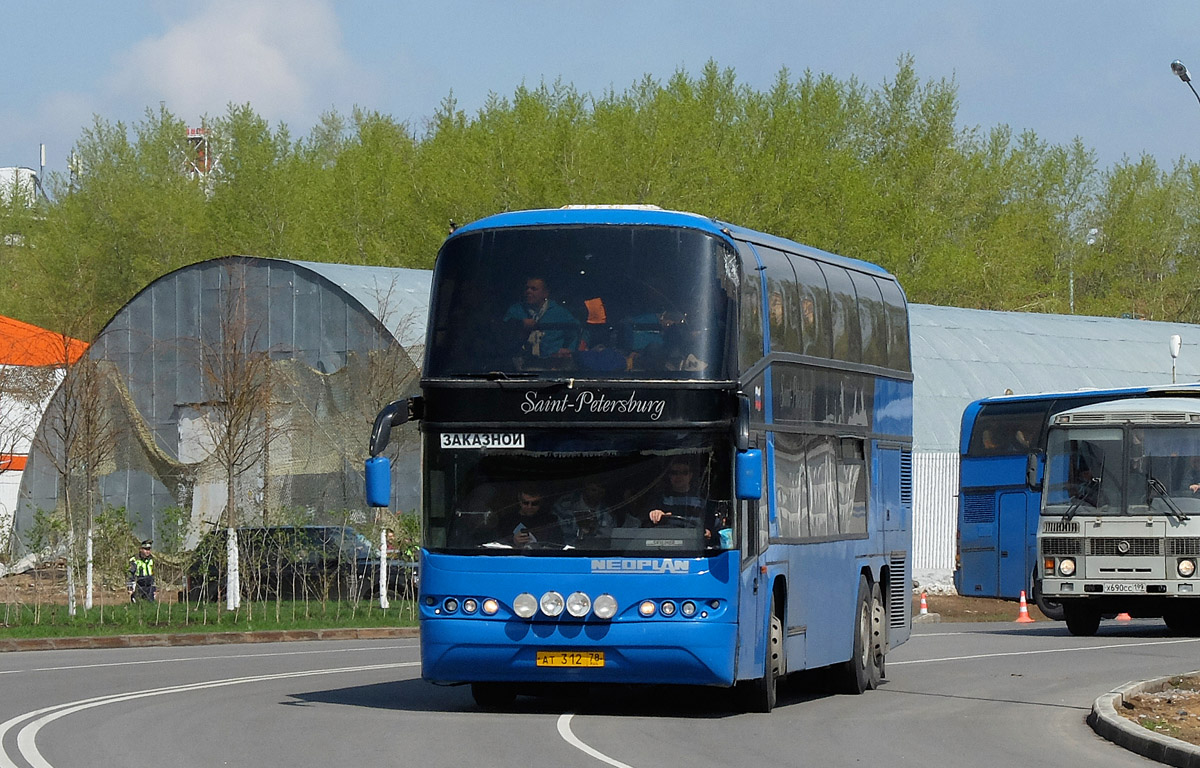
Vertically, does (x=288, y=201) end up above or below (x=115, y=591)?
above

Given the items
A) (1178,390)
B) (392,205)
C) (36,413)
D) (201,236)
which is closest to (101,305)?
(201,236)

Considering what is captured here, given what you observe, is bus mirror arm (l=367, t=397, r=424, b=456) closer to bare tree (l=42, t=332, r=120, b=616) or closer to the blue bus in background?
bare tree (l=42, t=332, r=120, b=616)

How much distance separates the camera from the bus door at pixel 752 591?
48.5ft

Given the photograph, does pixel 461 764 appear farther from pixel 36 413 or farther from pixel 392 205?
pixel 392 205

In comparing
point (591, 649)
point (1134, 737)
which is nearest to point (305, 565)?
point (591, 649)

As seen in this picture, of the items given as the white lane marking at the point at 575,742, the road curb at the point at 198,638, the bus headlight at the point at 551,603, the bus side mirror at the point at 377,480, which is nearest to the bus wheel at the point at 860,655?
the white lane marking at the point at 575,742

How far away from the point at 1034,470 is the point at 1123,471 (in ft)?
4.46

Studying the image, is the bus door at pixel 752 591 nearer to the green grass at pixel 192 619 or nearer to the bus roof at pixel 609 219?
the bus roof at pixel 609 219

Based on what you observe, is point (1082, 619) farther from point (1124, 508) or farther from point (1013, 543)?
point (1013, 543)

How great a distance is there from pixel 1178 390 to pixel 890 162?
44.6m

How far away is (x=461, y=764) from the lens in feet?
38.6

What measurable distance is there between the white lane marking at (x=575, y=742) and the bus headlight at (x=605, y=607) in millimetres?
858

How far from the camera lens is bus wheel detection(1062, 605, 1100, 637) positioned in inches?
1124

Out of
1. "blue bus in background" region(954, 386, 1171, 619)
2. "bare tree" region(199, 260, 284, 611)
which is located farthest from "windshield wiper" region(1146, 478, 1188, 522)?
"bare tree" region(199, 260, 284, 611)
